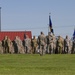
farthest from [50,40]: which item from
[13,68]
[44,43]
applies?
[13,68]

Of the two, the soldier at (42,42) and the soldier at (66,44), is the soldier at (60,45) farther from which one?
the soldier at (42,42)

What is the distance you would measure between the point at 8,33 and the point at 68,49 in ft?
62.4

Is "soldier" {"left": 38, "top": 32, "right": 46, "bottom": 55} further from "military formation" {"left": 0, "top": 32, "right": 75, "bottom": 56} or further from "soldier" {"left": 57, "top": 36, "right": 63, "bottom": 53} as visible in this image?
"soldier" {"left": 57, "top": 36, "right": 63, "bottom": 53}

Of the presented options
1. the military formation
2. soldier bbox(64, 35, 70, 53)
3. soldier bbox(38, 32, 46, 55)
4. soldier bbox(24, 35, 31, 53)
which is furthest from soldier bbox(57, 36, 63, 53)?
soldier bbox(24, 35, 31, 53)

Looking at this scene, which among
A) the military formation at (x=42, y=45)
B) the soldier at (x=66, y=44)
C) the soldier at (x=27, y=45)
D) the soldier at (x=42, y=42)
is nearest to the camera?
the soldier at (x=42, y=42)

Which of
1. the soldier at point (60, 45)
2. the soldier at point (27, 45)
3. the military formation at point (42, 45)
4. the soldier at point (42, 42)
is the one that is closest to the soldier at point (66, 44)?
the military formation at point (42, 45)

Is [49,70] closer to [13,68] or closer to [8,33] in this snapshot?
[13,68]

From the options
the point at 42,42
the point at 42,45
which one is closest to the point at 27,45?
the point at 42,45

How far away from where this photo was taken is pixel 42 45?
120ft

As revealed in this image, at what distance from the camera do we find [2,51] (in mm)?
39781

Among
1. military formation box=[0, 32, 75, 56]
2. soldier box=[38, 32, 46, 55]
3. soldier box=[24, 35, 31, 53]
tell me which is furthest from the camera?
soldier box=[24, 35, 31, 53]

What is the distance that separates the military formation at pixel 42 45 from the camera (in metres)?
37.3

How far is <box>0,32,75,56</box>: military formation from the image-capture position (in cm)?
3727

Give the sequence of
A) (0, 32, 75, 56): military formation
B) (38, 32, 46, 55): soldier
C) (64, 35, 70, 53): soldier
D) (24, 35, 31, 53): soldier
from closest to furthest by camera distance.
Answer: (38, 32, 46, 55): soldier < (0, 32, 75, 56): military formation < (64, 35, 70, 53): soldier < (24, 35, 31, 53): soldier
